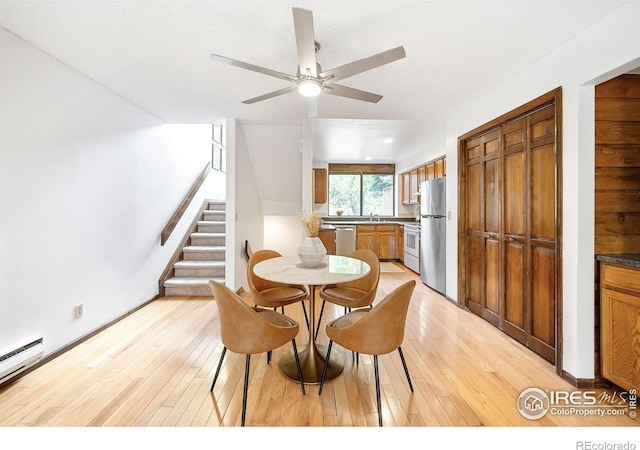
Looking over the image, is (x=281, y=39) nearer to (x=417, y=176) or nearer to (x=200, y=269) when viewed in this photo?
(x=200, y=269)

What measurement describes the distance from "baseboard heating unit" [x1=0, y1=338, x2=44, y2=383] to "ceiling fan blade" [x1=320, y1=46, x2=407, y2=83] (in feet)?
8.84

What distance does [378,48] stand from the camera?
1.96m

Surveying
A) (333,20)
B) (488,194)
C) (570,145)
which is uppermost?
(333,20)

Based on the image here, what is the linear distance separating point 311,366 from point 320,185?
454cm

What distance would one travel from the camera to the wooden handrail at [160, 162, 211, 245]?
362 centimetres

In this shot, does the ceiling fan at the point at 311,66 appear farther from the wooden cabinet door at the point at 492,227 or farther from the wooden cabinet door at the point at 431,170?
the wooden cabinet door at the point at 431,170

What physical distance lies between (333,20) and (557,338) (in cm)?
259

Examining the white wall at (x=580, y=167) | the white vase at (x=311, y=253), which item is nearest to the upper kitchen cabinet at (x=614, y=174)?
the white wall at (x=580, y=167)

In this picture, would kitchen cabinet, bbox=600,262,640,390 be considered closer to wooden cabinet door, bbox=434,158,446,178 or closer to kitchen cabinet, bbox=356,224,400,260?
wooden cabinet door, bbox=434,158,446,178

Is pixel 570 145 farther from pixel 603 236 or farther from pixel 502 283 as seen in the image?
pixel 502 283

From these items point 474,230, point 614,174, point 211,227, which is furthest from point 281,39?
point 211,227

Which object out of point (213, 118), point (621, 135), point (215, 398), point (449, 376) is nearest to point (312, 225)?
point (215, 398)

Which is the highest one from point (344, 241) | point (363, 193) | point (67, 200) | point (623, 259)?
point (363, 193)

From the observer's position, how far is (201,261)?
4094mm
